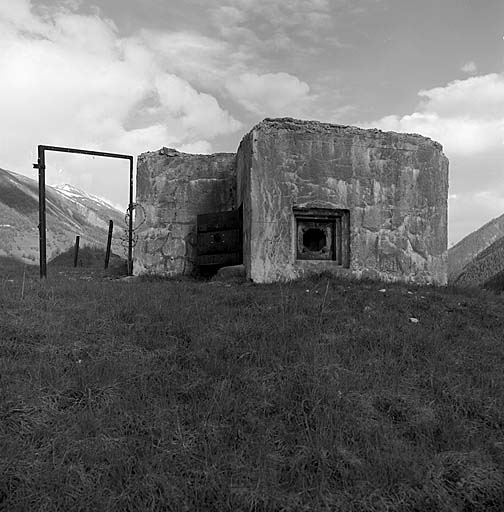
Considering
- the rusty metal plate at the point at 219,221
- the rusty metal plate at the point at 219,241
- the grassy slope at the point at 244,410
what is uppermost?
the rusty metal plate at the point at 219,221

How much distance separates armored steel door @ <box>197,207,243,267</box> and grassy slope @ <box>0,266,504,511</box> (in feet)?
11.1

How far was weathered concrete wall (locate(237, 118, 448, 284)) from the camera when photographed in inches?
281

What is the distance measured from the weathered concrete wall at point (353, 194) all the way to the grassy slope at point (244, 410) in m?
2.41

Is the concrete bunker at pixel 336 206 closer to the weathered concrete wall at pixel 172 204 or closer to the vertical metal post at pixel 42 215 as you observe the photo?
the weathered concrete wall at pixel 172 204

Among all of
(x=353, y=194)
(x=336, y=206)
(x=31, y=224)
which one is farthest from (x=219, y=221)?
(x=31, y=224)

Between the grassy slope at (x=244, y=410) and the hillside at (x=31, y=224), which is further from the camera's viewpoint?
the hillside at (x=31, y=224)

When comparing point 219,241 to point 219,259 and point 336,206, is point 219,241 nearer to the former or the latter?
point 219,259

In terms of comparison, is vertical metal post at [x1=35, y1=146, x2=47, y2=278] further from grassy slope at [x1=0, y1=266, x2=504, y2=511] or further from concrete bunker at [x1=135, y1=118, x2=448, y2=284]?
grassy slope at [x1=0, y1=266, x2=504, y2=511]

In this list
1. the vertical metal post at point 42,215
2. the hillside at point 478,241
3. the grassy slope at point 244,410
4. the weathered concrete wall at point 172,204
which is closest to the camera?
the grassy slope at point 244,410

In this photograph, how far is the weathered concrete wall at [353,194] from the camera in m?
7.14

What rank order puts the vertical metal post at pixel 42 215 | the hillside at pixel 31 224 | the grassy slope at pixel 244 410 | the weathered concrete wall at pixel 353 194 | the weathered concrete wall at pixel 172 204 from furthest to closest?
the hillside at pixel 31 224, the weathered concrete wall at pixel 172 204, the vertical metal post at pixel 42 215, the weathered concrete wall at pixel 353 194, the grassy slope at pixel 244 410

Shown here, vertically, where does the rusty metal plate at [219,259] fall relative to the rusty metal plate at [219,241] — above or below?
below

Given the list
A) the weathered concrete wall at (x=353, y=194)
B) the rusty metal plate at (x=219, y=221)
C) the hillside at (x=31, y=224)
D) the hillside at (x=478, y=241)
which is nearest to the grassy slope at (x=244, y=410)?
the weathered concrete wall at (x=353, y=194)

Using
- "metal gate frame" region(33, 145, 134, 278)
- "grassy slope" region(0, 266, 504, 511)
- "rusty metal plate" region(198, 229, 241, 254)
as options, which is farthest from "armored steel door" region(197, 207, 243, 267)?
"grassy slope" region(0, 266, 504, 511)
